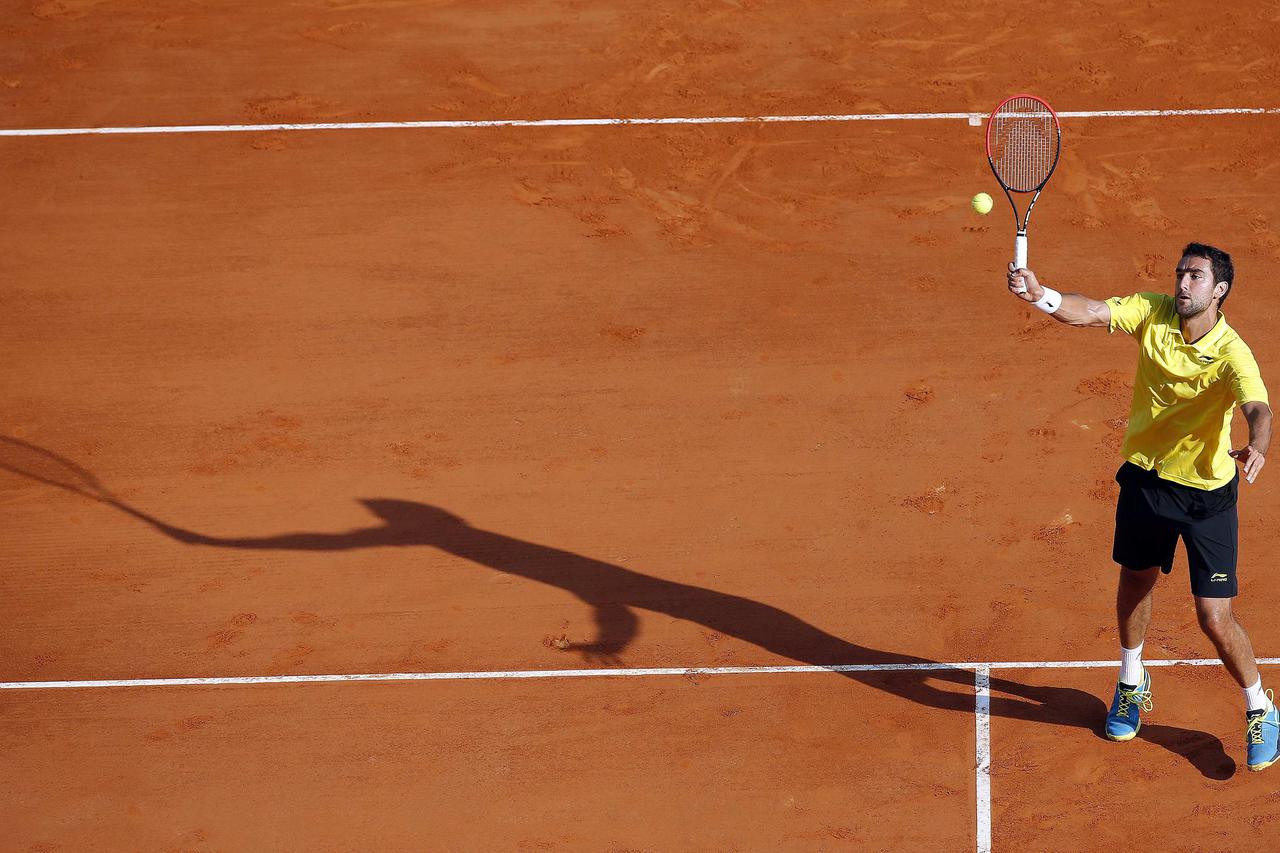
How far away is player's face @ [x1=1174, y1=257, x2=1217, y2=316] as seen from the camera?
597cm

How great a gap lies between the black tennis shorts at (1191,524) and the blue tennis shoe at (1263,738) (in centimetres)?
88

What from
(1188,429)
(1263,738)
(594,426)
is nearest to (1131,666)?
(1263,738)

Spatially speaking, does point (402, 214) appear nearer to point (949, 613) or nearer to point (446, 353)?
point (446, 353)

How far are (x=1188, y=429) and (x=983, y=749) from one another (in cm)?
203

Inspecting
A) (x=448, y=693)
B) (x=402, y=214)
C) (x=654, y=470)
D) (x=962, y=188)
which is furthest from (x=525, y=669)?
(x=962, y=188)

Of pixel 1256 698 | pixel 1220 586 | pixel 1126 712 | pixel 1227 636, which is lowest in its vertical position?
pixel 1126 712

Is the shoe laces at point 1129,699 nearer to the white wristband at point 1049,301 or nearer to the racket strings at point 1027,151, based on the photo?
the white wristband at point 1049,301

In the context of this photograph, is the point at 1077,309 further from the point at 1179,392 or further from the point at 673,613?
the point at 673,613

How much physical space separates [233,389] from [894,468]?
4612 millimetres

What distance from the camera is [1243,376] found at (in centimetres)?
591

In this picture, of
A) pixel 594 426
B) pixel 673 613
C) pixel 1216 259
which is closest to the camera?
pixel 1216 259

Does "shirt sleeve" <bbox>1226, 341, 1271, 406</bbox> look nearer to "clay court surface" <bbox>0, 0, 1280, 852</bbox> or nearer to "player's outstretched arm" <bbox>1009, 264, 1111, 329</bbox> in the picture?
"player's outstretched arm" <bbox>1009, 264, 1111, 329</bbox>

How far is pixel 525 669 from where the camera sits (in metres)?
7.68

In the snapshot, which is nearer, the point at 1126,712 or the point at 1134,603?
the point at 1134,603
